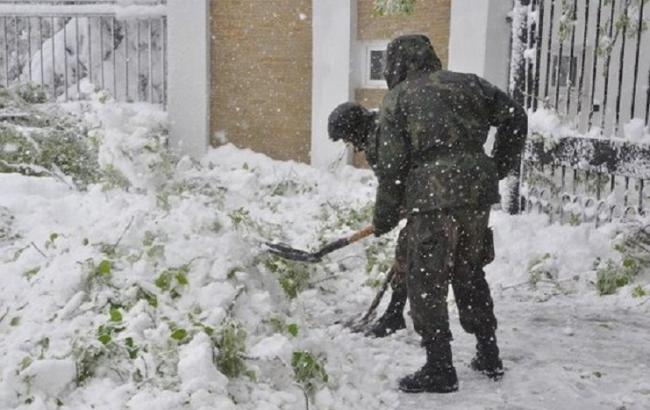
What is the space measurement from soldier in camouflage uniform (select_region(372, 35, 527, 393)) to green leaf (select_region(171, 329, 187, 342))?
3.68ft

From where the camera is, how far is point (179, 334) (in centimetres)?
343

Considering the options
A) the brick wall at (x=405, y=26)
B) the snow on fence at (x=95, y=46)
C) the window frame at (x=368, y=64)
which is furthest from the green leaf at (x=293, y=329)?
the snow on fence at (x=95, y=46)

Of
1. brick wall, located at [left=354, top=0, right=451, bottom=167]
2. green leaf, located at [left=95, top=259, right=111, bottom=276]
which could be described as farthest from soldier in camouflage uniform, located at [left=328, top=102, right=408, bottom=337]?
brick wall, located at [left=354, top=0, right=451, bottom=167]

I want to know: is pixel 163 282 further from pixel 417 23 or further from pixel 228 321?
pixel 417 23

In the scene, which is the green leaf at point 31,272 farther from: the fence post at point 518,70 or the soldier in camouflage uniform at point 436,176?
the fence post at point 518,70

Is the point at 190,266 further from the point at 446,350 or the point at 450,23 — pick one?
the point at 450,23

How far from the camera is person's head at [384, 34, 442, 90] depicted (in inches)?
148

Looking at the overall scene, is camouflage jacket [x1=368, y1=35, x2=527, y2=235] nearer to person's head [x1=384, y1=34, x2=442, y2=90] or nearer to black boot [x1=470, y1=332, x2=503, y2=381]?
person's head [x1=384, y1=34, x2=442, y2=90]

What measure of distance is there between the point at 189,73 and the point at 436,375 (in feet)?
29.6

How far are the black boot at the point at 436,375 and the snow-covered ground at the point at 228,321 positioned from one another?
2.2 inches

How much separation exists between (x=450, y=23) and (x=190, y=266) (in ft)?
22.9

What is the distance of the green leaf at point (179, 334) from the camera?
342 cm

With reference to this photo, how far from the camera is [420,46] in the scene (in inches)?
149

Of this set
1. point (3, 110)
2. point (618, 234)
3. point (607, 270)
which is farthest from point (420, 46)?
point (3, 110)
